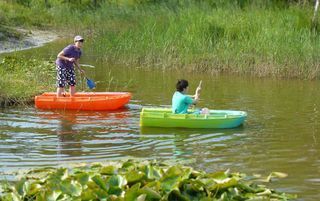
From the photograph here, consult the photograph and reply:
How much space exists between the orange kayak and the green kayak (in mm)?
2036

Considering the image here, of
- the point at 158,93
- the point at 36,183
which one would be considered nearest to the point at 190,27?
the point at 158,93

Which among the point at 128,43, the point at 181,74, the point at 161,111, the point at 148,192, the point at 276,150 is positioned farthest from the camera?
the point at 128,43

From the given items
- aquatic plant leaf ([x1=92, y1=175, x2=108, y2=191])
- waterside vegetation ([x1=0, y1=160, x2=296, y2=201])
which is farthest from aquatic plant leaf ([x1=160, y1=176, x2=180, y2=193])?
aquatic plant leaf ([x1=92, y1=175, x2=108, y2=191])

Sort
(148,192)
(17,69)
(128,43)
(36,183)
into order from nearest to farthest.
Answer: (148,192) → (36,183) → (17,69) → (128,43)

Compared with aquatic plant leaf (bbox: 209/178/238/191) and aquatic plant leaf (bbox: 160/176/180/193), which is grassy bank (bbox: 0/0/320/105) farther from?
aquatic plant leaf (bbox: 209/178/238/191)

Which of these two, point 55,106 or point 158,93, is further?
point 158,93

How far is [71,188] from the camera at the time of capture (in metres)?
6.36

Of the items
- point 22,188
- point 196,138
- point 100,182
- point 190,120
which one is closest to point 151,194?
point 100,182

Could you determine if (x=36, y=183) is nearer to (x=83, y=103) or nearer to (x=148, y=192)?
(x=148, y=192)

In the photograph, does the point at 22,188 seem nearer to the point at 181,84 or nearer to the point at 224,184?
the point at 224,184

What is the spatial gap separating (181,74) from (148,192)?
13.1 meters

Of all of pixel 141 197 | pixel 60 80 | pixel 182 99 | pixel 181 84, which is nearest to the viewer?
pixel 141 197

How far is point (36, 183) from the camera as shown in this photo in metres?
6.72

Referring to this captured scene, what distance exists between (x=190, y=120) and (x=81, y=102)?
2.89 metres
